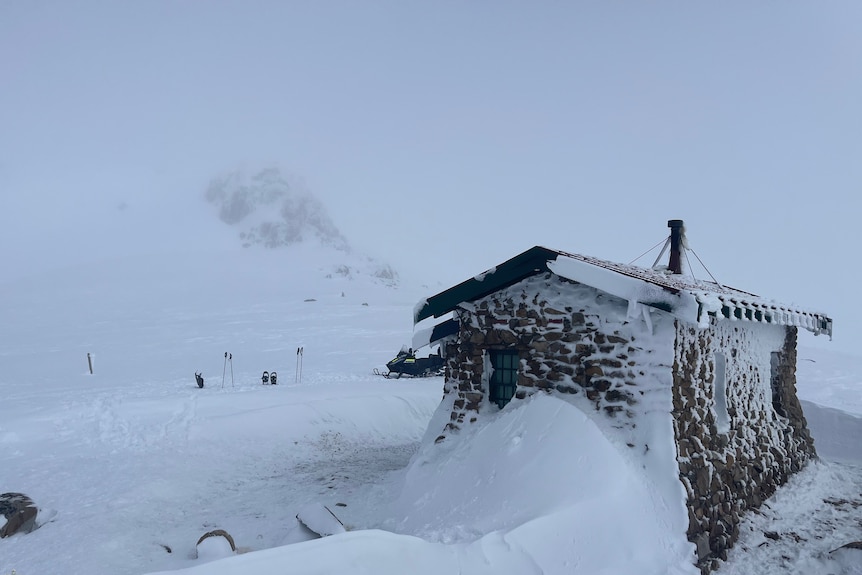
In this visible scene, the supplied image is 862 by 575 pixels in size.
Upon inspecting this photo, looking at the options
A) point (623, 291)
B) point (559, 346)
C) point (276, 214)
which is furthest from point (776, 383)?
point (276, 214)

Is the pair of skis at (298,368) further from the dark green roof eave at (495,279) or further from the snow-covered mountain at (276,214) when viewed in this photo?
the snow-covered mountain at (276,214)

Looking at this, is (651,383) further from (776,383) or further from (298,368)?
(298,368)

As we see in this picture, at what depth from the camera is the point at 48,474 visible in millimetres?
10000

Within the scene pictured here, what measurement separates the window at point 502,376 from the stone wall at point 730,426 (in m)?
2.64

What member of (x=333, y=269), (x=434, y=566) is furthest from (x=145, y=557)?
(x=333, y=269)

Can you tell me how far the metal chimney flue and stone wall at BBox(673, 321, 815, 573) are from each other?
2.11 meters

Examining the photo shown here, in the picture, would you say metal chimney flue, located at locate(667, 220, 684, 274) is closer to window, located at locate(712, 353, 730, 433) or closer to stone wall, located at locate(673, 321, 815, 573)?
stone wall, located at locate(673, 321, 815, 573)

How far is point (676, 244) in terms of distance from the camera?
1182 cm

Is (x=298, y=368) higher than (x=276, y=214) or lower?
lower

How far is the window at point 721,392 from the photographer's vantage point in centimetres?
857

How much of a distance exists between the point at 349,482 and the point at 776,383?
9.00 m

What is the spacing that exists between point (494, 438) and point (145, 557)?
15.2 ft

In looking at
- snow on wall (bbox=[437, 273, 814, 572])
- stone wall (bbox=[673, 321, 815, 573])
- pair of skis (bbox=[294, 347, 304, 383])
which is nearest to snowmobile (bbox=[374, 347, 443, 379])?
pair of skis (bbox=[294, 347, 304, 383])

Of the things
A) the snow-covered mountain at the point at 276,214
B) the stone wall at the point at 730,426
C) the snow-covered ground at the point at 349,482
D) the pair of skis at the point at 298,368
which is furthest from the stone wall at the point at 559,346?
the snow-covered mountain at the point at 276,214
